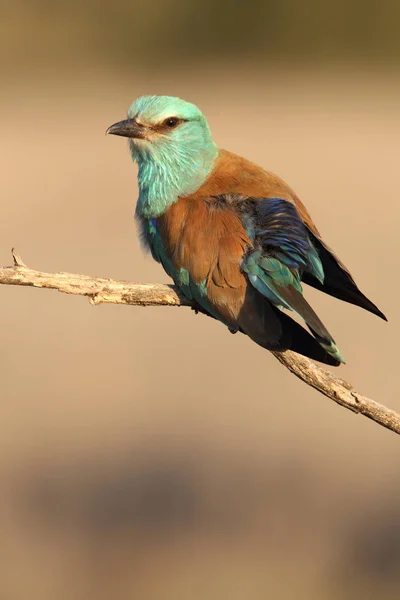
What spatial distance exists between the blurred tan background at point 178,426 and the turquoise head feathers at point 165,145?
2.36 meters

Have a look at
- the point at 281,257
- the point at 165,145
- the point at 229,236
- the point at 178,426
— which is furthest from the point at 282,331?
the point at 178,426

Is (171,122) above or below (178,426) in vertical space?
above

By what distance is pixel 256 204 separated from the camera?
13.3 feet

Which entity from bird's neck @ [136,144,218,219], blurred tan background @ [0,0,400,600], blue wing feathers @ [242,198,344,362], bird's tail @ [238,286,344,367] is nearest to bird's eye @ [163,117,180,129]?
bird's neck @ [136,144,218,219]

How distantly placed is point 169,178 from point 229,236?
547mm

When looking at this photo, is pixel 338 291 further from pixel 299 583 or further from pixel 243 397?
pixel 243 397

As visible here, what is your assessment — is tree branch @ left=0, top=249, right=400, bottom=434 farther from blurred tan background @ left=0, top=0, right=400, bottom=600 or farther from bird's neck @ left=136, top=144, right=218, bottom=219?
blurred tan background @ left=0, top=0, right=400, bottom=600

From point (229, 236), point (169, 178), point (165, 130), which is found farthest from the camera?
point (165, 130)

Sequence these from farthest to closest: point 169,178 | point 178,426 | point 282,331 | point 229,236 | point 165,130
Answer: point 178,426
point 165,130
point 169,178
point 229,236
point 282,331

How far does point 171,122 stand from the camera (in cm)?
451

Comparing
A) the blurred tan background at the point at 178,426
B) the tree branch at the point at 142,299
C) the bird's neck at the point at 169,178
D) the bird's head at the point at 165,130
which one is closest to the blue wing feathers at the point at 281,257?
the tree branch at the point at 142,299

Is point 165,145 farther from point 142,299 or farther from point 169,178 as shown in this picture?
point 142,299

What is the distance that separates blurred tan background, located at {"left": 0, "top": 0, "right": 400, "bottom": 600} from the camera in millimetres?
5992

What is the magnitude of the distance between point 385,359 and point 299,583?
7.13ft
